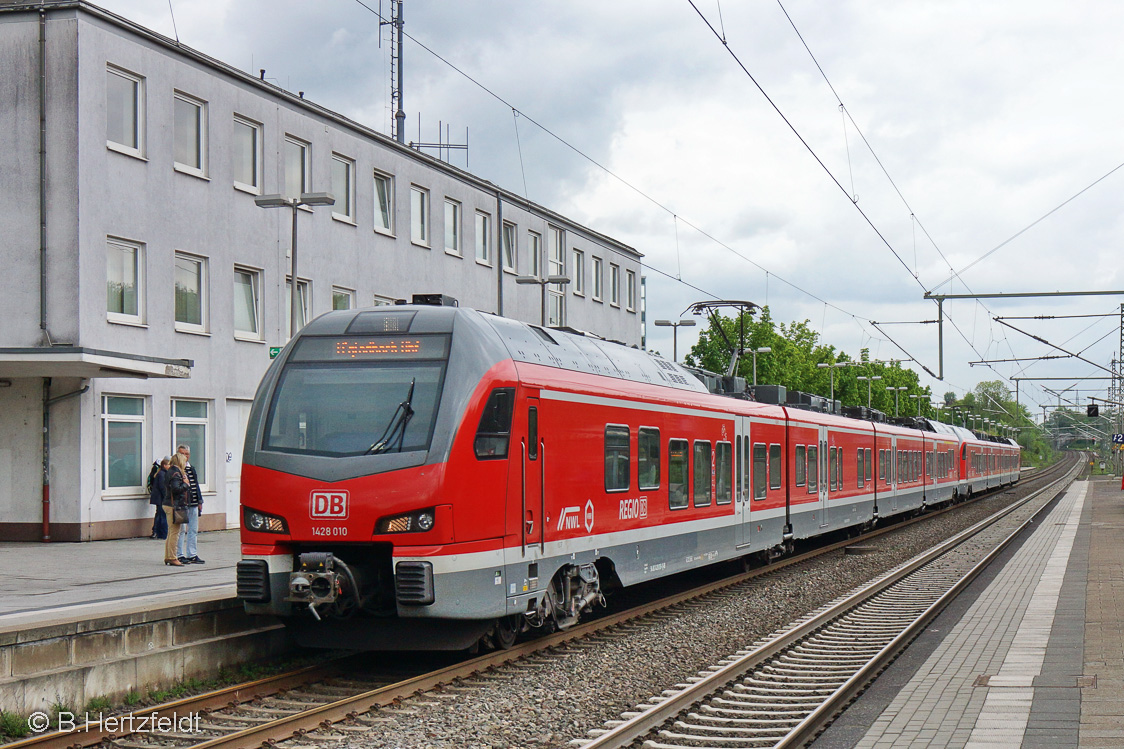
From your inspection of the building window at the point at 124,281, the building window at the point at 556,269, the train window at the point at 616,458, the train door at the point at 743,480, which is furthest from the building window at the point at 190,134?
the building window at the point at 556,269

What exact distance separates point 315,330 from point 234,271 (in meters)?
15.6

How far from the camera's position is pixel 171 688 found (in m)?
9.48

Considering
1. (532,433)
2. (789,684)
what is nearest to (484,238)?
(532,433)

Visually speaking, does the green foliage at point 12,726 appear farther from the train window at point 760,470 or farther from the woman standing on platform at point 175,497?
the train window at point 760,470

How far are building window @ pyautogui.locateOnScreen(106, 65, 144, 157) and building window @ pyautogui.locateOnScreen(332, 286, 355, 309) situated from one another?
23.2 ft

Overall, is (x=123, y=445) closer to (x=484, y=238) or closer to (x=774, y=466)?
(x=774, y=466)

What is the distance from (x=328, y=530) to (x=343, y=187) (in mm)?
20800

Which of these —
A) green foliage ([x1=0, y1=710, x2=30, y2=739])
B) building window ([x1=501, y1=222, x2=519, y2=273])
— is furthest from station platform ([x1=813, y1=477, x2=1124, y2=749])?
building window ([x1=501, y1=222, x2=519, y2=273])

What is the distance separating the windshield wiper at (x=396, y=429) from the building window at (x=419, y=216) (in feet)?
73.6

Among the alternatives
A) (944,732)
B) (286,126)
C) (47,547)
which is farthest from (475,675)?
(286,126)

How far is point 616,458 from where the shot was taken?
12.8 meters

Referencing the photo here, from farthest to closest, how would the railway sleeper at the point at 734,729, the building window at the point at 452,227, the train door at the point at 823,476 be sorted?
the building window at the point at 452,227
the train door at the point at 823,476
the railway sleeper at the point at 734,729

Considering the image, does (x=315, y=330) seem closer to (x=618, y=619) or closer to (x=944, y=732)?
(x=618, y=619)

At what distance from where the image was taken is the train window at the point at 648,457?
532 inches
